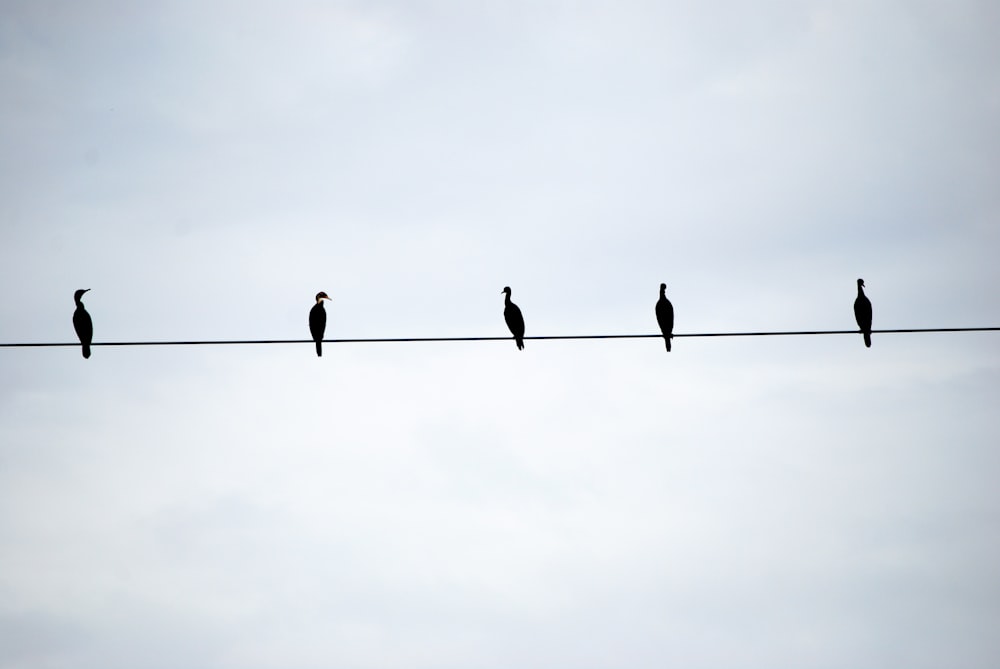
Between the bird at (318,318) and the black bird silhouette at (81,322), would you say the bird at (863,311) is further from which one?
the black bird silhouette at (81,322)

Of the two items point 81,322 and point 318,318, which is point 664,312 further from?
point 81,322

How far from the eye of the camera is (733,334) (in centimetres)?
1322

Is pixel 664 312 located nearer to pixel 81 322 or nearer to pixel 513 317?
pixel 513 317

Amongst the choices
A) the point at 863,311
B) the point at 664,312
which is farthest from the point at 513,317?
the point at 863,311

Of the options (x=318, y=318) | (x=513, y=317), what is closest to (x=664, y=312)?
(x=513, y=317)

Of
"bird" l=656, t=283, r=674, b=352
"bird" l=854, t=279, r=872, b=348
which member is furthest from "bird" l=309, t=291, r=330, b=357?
"bird" l=854, t=279, r=872, b=348

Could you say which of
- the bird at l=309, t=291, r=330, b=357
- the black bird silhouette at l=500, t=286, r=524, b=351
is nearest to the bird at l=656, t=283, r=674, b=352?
the black bird silhouette at l=500, t=286, r=524, b=351

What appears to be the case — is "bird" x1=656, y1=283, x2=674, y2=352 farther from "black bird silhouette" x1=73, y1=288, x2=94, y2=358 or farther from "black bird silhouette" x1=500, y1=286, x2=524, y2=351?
"black bird silhouette" x1=73, y1=288, x2=94, y2=358

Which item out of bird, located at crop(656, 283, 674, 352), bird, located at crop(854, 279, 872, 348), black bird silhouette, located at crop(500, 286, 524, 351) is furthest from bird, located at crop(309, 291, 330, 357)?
bird, located at crop(854, 279, 872, 348)

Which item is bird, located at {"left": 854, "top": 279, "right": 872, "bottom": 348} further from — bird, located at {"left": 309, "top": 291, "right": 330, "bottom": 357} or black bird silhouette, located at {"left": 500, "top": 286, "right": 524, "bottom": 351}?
bird, located at {"left": 309, "top": 291, "right": 330, "bottom": 357}

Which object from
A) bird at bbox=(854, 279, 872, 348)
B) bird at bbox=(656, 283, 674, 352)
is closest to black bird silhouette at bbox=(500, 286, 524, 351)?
bird at bbox=(656, 283, 674, 352)

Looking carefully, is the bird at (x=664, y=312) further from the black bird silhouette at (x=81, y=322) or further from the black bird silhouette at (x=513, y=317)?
the black bird silhouette at (x=81, y=322)

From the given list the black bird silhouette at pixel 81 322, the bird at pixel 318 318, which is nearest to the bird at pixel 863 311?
the bird at pixel 318 318

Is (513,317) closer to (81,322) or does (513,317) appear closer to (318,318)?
(318,318)
